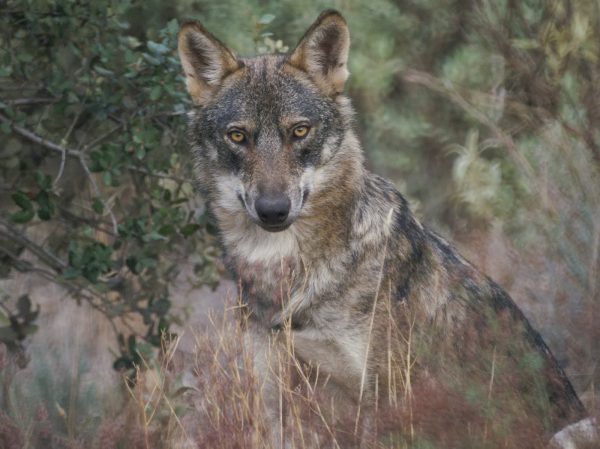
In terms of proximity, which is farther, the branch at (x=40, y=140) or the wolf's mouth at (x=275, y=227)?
the branch at (x=40, y=140)

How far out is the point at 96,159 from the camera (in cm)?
569

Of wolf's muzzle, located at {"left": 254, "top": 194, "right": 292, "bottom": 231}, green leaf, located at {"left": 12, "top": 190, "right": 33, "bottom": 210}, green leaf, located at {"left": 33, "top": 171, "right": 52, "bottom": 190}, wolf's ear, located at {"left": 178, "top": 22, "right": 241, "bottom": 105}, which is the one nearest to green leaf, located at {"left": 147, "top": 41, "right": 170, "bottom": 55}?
wolf's ear, located at {"left": 178, "top": 22, "right": 241, "bottom": 105}

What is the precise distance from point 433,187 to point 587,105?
203 inches

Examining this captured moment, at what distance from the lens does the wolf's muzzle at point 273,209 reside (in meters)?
4.71

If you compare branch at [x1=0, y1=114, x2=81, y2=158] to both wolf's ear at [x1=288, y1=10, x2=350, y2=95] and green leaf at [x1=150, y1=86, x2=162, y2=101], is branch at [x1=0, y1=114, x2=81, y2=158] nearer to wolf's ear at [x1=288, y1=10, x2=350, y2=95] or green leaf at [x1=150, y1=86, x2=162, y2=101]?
green leaf at [x1=150, y1=86, x2=162, y2=101]

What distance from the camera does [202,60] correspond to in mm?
5254

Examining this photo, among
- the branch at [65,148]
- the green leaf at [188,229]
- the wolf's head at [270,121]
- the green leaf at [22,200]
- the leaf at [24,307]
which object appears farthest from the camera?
the leaf at [24,307]

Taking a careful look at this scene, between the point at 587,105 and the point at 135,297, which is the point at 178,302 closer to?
the point at 135,297

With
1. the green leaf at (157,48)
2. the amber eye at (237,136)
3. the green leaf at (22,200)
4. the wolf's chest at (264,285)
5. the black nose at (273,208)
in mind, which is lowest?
the green leaf at (22,200)

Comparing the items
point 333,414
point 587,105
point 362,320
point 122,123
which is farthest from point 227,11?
point 333,414

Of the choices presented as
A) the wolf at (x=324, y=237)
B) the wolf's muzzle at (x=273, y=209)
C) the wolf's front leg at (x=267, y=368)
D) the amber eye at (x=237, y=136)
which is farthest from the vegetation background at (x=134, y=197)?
the amber eye at (x=237, y=136)

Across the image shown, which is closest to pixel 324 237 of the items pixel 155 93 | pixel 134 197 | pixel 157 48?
pixel 155 93

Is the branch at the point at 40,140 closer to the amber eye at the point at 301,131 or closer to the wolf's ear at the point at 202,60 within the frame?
the wolf's ear at the point at 202,60

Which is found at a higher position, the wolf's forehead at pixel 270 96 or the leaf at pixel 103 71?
the wolf's forehead at pixel 270 96
